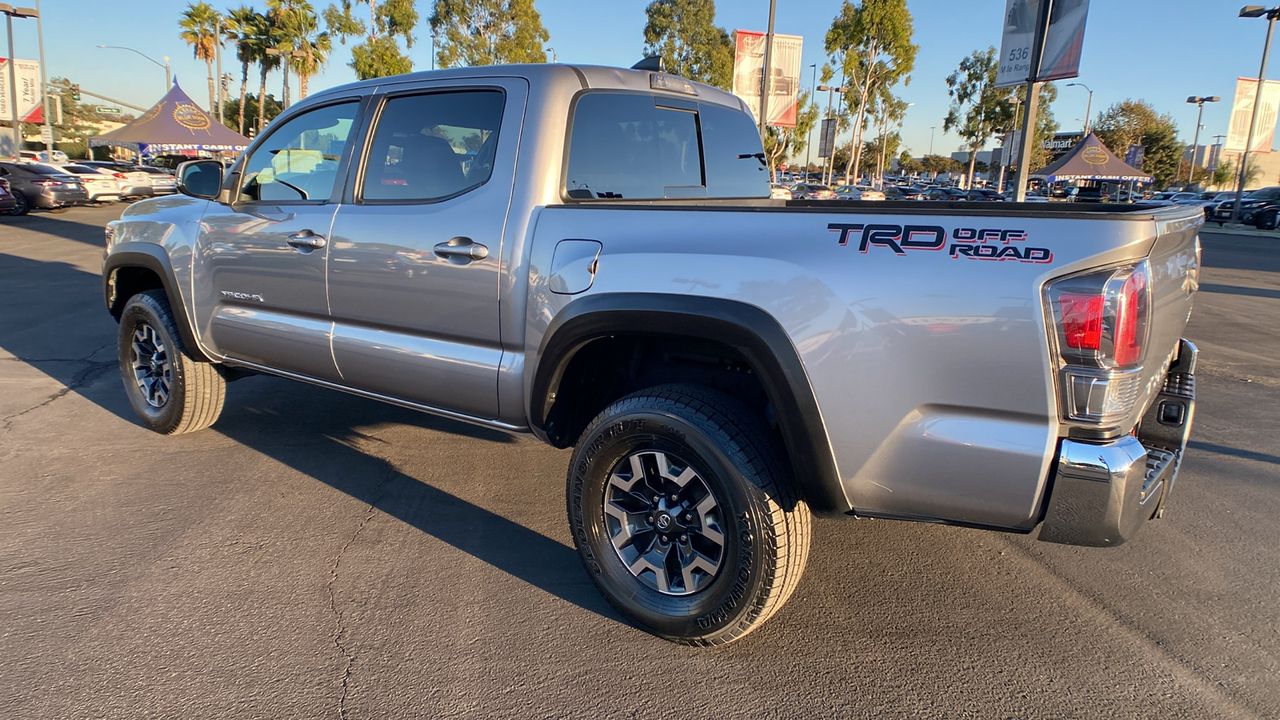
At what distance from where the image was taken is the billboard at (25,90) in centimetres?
3306

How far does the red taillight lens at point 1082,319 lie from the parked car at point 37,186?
82.5 ft

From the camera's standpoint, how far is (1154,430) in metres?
2.87

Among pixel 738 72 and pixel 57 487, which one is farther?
pixel 738 72

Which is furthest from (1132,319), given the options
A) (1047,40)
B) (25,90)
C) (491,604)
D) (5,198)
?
(25,90)

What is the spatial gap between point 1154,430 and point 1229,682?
2.74ft

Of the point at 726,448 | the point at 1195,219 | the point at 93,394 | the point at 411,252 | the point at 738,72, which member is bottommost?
the point at 93,394

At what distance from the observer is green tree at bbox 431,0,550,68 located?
125 feet

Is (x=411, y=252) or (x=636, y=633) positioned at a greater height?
(x=411, y=252)

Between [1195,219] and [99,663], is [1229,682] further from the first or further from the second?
[99,663]

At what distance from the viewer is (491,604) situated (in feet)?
9.99

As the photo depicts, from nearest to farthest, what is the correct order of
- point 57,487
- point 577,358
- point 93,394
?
point 577,358, point 57,487, point 93,394

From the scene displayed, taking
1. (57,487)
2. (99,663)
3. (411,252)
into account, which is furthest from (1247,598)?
(57,487)

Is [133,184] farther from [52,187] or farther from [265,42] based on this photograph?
[265,42]

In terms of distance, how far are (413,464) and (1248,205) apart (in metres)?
43.2
